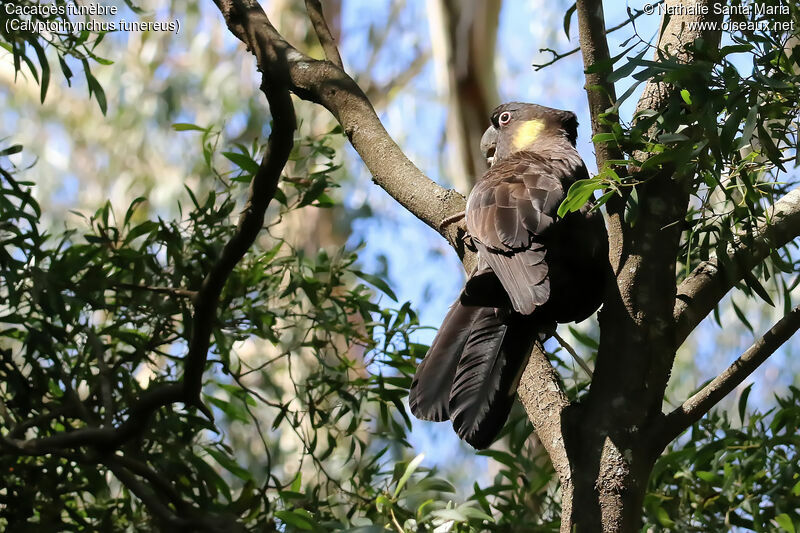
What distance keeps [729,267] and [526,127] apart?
1.07 m

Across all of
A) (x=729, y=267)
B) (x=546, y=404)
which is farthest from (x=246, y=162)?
(x=729, y=267)

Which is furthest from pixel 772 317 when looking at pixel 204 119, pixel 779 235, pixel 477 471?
pixel 779 235

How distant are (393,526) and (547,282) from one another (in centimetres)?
62

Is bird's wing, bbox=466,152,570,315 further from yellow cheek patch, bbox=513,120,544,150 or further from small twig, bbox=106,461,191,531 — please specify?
small twig, bbox=106,461,191,531

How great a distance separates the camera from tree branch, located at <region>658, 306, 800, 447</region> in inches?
50.6

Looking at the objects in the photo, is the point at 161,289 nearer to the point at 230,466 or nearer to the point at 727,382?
Answer: the point at 230,466

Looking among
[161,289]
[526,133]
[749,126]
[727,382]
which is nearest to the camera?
[749,126]

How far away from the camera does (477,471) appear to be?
225 inches

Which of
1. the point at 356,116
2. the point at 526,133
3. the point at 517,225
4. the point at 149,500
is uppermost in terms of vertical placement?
the point at 526,133

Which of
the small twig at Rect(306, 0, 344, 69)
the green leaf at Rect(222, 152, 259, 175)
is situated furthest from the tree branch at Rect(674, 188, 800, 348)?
the green leaf at Rect(222, 152, 259, 175)

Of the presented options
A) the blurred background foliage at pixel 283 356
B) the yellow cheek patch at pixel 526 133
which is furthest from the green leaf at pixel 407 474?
the yellow cheek patch at pixel 526 133

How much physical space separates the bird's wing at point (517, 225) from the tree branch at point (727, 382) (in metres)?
0.28

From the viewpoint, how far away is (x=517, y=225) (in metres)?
1.58

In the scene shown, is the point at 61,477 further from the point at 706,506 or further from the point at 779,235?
the point at 779,235
